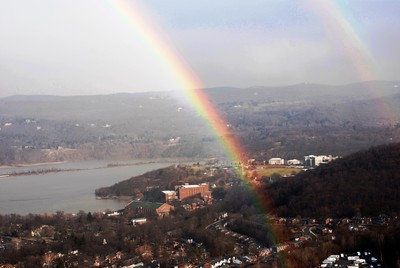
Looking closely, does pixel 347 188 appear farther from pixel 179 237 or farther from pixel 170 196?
pixel 170 196

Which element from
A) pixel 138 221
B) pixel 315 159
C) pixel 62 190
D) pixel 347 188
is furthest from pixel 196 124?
pixel 347 188

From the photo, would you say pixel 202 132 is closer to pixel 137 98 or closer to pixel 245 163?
pixel 245 163

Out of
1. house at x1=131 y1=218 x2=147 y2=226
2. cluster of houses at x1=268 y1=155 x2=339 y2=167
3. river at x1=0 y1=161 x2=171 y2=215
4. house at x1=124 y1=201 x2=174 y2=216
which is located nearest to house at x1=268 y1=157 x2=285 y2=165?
cluster of houses at x1=268 y1=155 x2=339 y2=167

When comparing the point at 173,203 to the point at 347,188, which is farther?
the point at 173,203

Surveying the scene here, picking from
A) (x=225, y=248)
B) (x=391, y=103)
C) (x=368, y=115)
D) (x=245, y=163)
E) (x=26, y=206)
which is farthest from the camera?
(x=391, y=103)

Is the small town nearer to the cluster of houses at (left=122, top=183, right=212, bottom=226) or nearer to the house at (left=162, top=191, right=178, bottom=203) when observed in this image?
the cluster of houses at (left=122, top=183, right=212, bottom=226)

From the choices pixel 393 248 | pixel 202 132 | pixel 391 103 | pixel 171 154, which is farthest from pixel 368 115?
pixel 393 248
